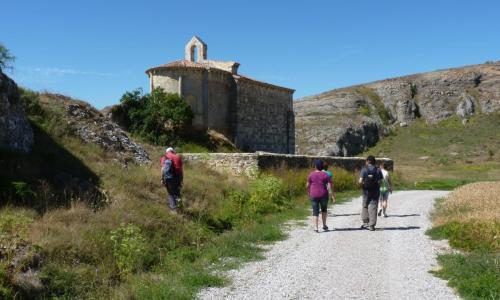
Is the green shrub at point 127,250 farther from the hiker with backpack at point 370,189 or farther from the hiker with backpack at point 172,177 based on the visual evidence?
the hiker with backpack at point 370,189

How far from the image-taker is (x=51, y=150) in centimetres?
1257

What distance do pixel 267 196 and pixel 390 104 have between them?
7633 cm

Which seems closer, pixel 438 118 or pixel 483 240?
pixel 483 240

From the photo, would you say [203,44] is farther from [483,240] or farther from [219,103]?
[483,240]

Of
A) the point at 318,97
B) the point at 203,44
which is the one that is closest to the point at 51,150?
the point at 203,44

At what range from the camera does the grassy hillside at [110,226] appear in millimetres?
6559

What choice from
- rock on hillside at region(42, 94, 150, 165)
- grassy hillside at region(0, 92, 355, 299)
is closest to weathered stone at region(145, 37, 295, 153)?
rock on hillside at region(42, 94, 150, 165)

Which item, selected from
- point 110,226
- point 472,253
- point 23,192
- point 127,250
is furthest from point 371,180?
point 23,192

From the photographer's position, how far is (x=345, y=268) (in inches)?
301

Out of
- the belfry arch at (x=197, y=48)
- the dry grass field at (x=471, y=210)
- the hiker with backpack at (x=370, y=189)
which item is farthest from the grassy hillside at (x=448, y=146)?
the hiker with backpack at (x=370, y=189)

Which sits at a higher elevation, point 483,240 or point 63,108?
point 63,108

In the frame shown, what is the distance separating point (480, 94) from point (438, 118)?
31.2 ft

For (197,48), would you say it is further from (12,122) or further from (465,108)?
(465,108)

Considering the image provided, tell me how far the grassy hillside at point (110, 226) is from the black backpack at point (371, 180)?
101 inches
